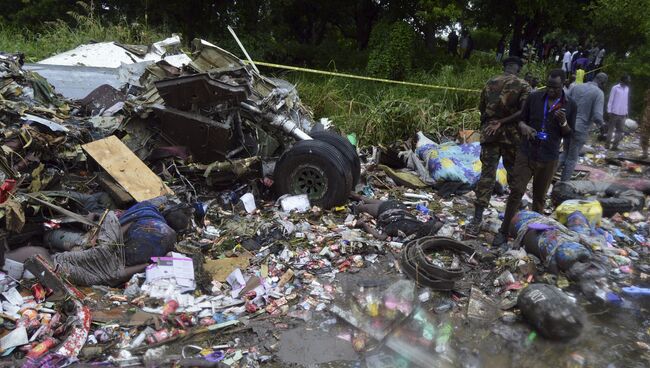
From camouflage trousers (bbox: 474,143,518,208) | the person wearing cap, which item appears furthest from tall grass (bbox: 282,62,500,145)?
camouflage trousers (bbox: 474,143,518,208)

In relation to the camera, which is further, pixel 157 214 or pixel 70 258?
pixel 157 214

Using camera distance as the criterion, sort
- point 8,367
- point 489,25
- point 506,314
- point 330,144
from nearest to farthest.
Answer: point 8,367 → point 506,314 → point 330,144 → point 489,25

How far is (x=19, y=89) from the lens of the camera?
673cm

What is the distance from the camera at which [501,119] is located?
5.20 meters

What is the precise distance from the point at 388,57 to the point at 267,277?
38.4 ft

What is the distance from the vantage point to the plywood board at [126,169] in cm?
535

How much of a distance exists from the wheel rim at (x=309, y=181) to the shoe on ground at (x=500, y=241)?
6.54 ft

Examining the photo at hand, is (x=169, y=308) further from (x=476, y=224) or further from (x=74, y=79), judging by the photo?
(x=74, y=79)

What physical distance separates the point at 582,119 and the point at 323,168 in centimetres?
440

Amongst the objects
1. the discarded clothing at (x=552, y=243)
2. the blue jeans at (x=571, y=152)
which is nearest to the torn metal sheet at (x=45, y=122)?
the discarded clothing at (x=552, y=243)

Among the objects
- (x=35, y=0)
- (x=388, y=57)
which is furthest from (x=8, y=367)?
(x=35, y=0)

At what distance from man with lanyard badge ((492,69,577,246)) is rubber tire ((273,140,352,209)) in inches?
71.7

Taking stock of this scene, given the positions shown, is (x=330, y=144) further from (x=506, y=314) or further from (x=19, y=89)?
(x=19, y=89)

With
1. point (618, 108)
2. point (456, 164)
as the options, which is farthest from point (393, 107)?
point (618, 108)
